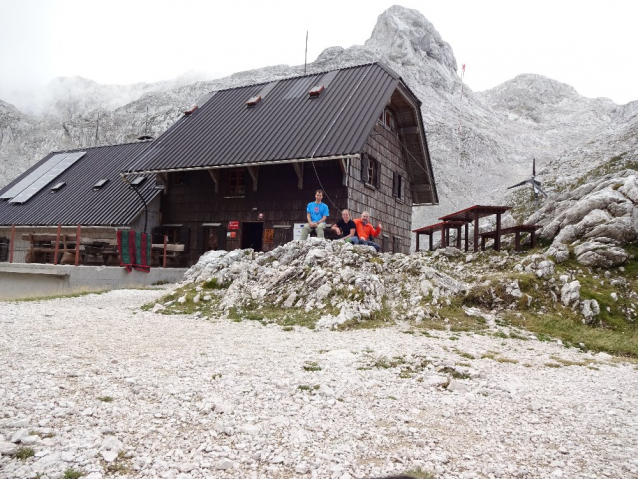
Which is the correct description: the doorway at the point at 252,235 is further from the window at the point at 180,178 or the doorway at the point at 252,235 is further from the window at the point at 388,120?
the window at the point at 388,120

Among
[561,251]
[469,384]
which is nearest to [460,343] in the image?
[469,384]

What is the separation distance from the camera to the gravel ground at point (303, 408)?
389 centimetres

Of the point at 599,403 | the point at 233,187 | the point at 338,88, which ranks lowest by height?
the point at 599,403

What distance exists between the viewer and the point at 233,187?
2078 cm

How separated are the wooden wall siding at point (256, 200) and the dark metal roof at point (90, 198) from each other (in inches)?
72.8

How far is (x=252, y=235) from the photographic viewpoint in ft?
70.0

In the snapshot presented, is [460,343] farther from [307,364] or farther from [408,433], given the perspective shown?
[408,433]

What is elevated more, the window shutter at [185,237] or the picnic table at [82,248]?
the window shutter at [185,237]

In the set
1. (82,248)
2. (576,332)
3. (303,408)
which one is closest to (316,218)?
(576,332)

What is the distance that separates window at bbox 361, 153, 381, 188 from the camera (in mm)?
19875

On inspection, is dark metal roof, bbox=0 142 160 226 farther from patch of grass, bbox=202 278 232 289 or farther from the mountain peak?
the mountain peak

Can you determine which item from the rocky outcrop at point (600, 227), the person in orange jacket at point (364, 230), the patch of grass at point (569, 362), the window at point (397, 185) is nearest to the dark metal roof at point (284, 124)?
the person in orange jacket at point (364, 230)

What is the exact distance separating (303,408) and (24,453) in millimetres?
2557

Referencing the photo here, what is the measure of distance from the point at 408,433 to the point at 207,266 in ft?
34.9
